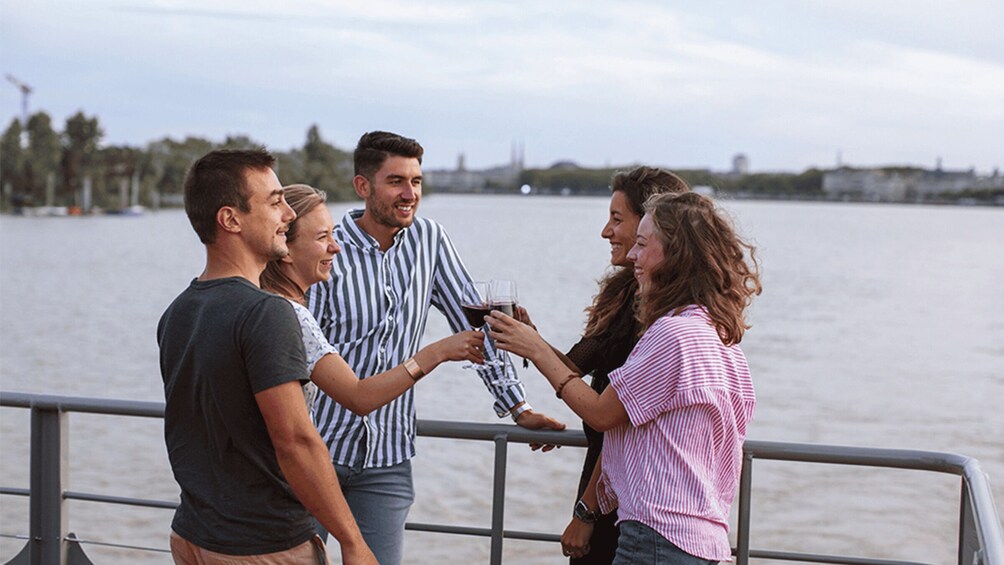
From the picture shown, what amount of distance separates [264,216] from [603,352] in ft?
3.50

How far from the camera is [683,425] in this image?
2533 mm

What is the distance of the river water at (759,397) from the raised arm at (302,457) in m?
1.23

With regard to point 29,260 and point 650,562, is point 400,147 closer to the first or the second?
point 650,562

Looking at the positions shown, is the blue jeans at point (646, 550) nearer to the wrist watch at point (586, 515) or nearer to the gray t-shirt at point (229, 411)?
the wrist watch at point (586, 515)

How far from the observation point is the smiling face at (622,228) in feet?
9.95

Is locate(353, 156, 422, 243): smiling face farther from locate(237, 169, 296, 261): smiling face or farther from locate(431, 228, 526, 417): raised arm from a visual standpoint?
locate(237, 169, 296, 261): smiling face

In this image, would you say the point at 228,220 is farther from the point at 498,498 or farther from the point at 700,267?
the point at 498,498

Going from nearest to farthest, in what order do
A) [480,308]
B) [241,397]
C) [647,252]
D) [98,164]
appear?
[241,397] → [647,252] → [480,308] → [98,164]

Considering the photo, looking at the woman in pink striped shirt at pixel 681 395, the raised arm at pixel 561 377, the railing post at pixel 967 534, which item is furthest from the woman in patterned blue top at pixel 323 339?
the railing post at pixel 967 534

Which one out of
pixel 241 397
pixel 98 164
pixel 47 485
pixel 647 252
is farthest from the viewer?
pixel 98 164

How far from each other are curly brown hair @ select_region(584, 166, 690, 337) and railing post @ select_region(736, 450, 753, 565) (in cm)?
63

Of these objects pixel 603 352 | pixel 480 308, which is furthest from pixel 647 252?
pixel 480 308

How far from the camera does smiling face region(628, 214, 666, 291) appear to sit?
2.58 metres

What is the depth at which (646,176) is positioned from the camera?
3023 mm
